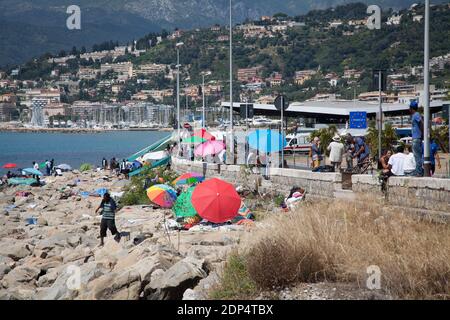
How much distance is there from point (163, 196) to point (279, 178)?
3.40m

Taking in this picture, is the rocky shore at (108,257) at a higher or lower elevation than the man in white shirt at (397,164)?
lower

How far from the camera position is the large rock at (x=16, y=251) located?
18.6 meters

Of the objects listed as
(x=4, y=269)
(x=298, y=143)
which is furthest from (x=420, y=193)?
(x=298, y=143)

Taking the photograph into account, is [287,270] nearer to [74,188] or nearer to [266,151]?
[266,151]

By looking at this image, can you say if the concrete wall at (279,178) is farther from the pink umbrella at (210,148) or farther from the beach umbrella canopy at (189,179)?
the pink umbrella at (210,148)

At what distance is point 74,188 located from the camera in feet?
131

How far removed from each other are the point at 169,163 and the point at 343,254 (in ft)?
100

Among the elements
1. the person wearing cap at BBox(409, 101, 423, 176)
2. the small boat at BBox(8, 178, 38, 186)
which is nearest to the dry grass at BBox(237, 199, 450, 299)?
the person wearing cap at BBox(409, 101, 423, 176)

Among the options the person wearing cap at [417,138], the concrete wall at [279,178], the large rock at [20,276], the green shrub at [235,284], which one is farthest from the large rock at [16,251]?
the person wearing cap at [417,138]

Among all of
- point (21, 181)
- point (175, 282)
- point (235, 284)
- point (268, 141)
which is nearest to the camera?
point (235, 284)

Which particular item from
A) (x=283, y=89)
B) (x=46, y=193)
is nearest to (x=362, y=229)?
(x=46, y=193)

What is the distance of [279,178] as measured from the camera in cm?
2191

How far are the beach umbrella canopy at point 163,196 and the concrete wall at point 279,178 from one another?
212 centimetres

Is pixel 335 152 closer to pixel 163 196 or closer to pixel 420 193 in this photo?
pixel 163 196
